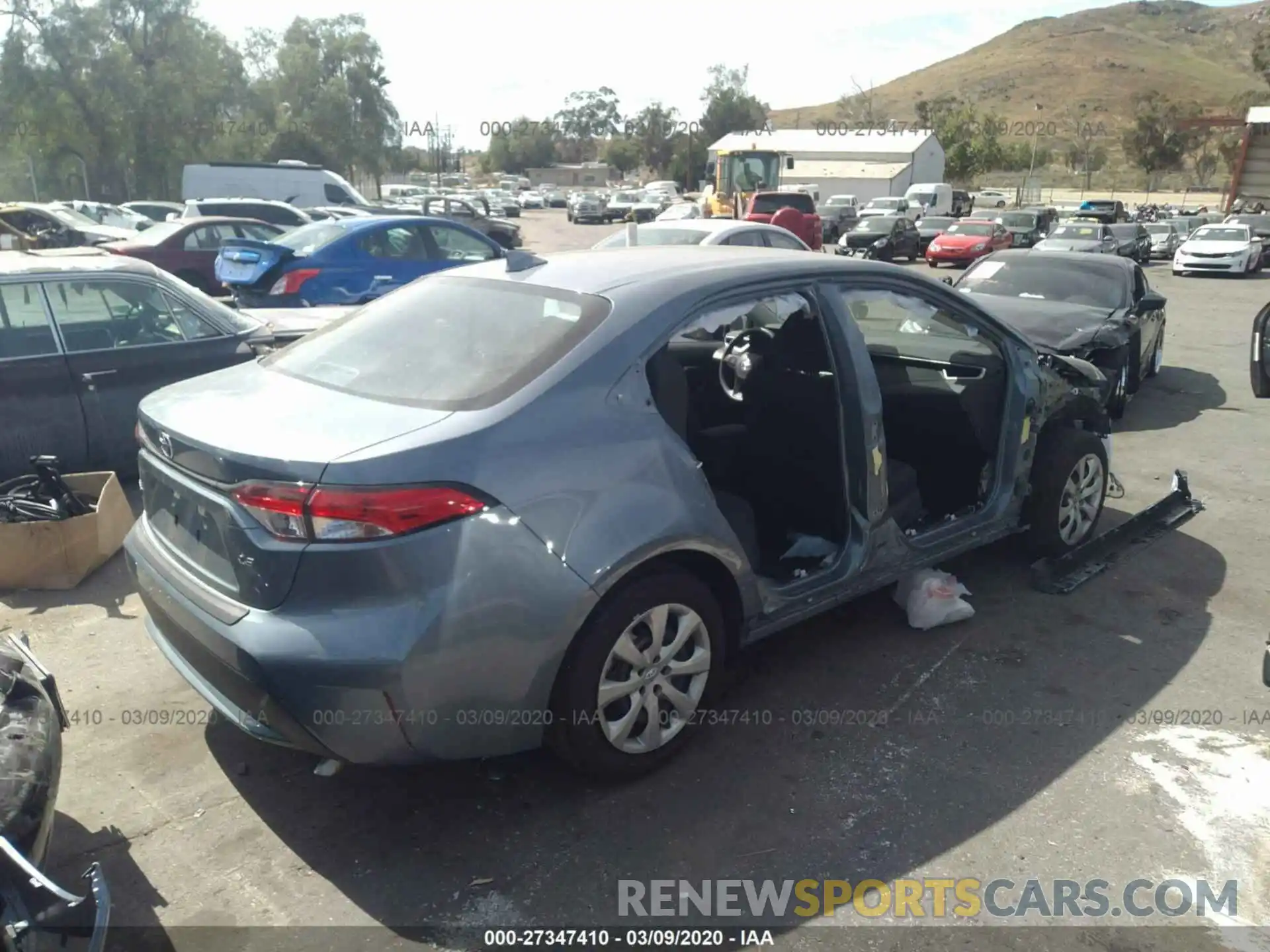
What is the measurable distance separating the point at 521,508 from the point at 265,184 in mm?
25766

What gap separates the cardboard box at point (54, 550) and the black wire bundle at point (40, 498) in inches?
2.8

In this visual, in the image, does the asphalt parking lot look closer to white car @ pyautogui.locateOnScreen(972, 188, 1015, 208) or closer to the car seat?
the car seat

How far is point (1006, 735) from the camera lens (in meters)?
3.36

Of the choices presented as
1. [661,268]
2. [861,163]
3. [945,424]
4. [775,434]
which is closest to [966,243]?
[945,424]

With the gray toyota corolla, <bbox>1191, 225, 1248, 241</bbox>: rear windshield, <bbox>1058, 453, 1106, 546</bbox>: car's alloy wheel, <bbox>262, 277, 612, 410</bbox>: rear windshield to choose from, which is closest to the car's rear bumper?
the gray toyota corolla

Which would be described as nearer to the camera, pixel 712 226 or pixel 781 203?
pixel 712 226

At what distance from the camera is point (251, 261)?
1003 centimetres

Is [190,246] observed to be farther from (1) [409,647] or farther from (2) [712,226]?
(1) [409,647]

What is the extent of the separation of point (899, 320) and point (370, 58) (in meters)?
56.3

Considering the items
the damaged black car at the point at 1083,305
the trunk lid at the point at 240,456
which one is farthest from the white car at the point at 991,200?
the trunk lid at the point at 240,456

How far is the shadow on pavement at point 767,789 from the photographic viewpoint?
2.64 meters

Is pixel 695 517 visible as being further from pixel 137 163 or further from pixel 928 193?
pixel 928 193

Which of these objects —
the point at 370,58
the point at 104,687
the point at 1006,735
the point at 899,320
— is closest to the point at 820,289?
the point at 1006,735

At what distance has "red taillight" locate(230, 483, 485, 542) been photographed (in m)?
2.40
